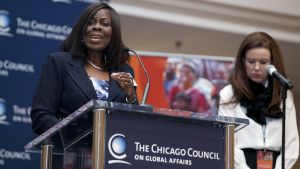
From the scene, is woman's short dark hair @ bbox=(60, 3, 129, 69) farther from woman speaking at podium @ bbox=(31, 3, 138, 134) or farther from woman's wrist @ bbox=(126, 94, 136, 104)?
woman's wrist @ bbox=(126, 94, 136, 104)

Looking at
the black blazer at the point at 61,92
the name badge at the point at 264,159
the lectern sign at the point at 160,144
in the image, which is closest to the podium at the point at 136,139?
the lectern sign at the point at 160,144

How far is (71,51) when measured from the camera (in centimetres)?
356

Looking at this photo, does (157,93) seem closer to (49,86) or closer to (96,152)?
(49,86)

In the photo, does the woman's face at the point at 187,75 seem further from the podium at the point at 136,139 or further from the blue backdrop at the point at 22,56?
the podium at the point at 136,139

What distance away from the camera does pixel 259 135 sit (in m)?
4.45

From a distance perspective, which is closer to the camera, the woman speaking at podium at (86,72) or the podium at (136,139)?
the podium at (136,139)

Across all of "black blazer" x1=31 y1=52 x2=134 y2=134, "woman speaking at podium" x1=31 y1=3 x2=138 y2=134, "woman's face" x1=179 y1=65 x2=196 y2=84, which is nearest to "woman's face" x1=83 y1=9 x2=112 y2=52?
"woman speaking at podium" x1=31 y1=3 x2=138 y2=134

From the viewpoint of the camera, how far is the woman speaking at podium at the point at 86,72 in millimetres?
3303

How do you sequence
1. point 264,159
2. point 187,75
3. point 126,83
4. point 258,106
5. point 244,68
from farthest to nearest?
point 187,75 → point 244,68 → point 258,106 → point 264,159 → point 126,83

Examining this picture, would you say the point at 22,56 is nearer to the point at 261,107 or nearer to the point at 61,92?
the point at 261,107

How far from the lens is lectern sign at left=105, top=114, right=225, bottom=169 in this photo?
2.76 m

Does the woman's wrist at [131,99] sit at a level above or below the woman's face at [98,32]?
below

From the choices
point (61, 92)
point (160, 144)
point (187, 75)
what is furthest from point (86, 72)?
point (187, 75)

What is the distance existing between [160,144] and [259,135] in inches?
67.9
